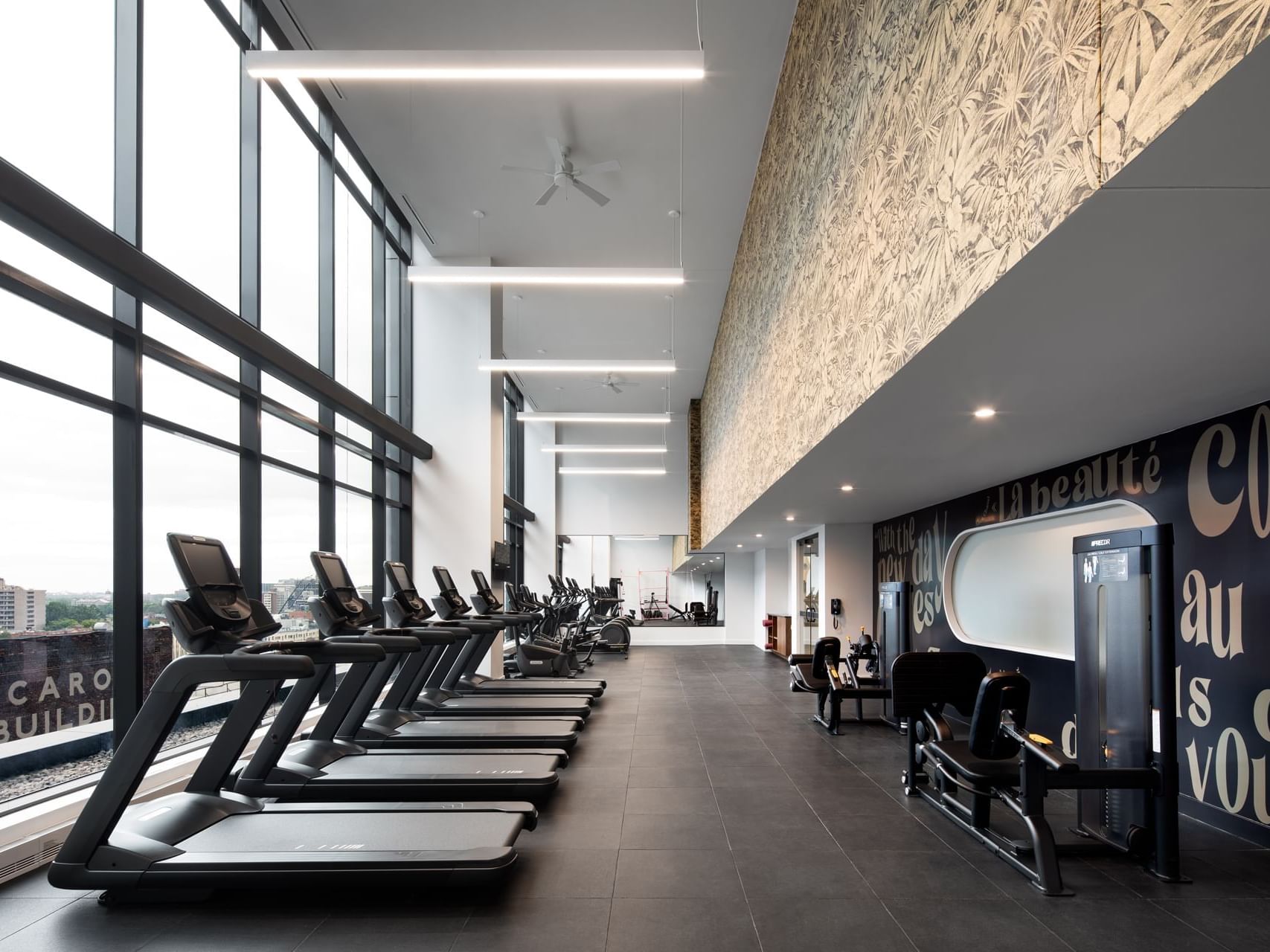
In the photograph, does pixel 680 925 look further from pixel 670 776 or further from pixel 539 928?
pixel 670 776

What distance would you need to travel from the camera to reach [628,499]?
1862 centimetres

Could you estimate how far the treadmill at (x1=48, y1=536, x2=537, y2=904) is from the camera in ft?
10.4

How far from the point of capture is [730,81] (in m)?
6.22

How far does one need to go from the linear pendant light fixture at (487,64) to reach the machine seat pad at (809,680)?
5.21 metres

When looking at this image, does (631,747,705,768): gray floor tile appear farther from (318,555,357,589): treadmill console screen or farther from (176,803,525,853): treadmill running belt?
(318,555,357,589): treadmill console screen

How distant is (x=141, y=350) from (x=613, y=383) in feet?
33.7

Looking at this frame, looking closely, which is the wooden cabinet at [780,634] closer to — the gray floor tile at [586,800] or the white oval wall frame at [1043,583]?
the white oval wall frame at [1043,583]

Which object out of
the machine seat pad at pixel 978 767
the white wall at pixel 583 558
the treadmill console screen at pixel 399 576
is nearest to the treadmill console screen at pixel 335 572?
the treadmill console screen at pixel 399 576

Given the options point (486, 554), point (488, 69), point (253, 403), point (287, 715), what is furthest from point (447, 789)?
point (486, 554)

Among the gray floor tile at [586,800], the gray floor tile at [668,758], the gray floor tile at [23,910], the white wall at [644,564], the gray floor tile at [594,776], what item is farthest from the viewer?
the white wall at [644,564]

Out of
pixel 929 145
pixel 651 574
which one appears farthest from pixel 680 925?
pixel 651 574

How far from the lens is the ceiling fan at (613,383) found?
46.6ft

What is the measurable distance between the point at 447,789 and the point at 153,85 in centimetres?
446

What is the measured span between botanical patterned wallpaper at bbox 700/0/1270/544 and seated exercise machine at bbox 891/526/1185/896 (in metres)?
→ 1.59
